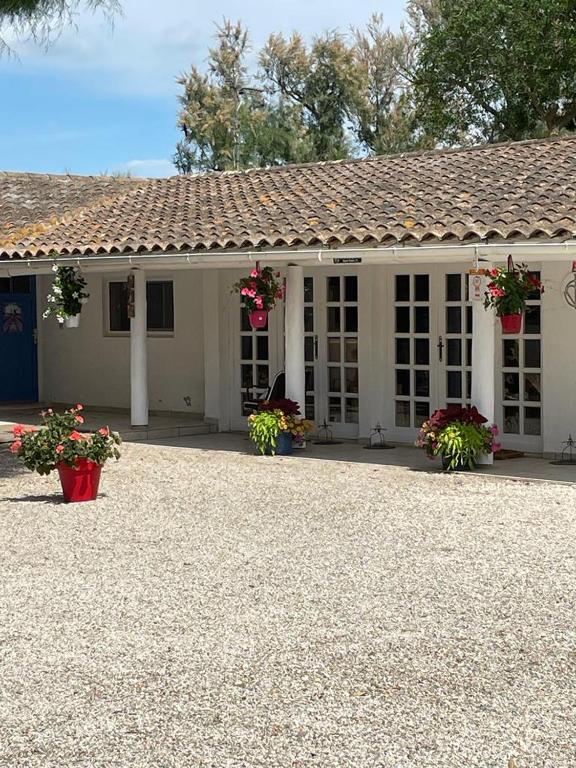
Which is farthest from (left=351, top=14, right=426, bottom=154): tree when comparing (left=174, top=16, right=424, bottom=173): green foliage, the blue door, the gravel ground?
the gravel ground

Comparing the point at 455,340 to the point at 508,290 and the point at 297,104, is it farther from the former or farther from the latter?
the point at 297,104

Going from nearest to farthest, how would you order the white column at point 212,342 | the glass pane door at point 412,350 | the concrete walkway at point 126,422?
1. the glass pane door at point 412,350
2. the concrete walkway at point 126,422
3. the white column at point 212,342

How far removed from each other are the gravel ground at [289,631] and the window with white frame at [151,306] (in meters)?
7.39

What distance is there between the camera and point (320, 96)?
44.9 meters

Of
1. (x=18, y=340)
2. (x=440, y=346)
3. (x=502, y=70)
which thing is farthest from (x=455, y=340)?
(x=502, y=70)

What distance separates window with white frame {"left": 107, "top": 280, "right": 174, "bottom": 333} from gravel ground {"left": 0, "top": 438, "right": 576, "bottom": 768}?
291 inches

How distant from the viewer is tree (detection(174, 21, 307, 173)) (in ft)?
142

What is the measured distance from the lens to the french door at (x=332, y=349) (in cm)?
1430

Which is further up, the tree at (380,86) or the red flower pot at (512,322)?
the tree at (380,86)

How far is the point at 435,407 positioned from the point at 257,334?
294 cm

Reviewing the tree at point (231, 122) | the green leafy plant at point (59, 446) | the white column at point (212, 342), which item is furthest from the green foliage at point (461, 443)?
the tree at point (231, 122)

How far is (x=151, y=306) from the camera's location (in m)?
17.4

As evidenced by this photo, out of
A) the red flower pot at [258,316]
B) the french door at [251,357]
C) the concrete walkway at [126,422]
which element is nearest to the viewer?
the red flower pot at [258,316]

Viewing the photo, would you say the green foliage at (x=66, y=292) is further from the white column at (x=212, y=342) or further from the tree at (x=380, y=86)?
the tree at (x=380, y=86)
